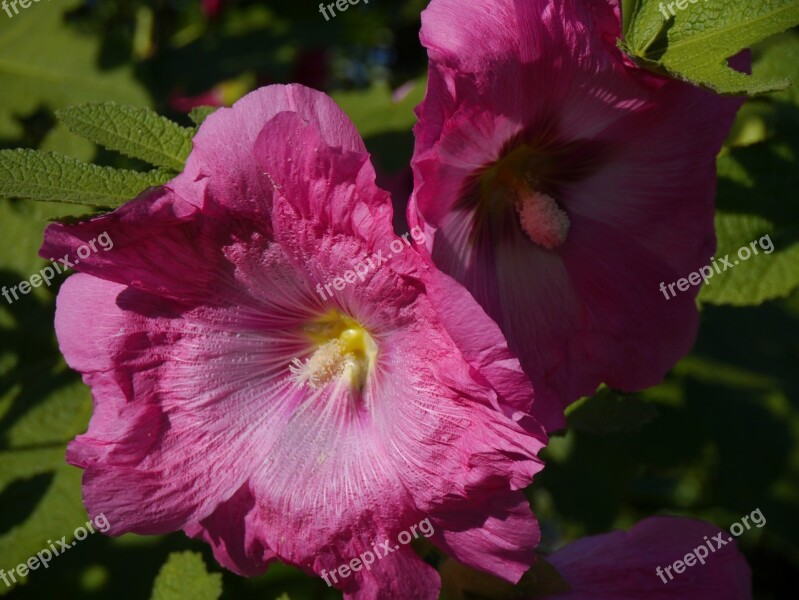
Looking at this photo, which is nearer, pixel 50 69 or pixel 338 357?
pixel 338 357

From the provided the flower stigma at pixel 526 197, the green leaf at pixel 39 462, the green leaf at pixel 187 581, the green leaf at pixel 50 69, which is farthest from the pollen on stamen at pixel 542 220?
the green leaf at pixel 50 69

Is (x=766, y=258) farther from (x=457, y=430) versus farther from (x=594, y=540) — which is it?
(x=457, y=430)

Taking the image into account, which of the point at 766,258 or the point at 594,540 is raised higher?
the point at 766,258

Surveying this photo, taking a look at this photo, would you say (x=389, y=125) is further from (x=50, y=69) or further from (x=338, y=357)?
(x=50, y=69)

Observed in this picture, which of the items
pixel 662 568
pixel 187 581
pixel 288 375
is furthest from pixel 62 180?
pixel 662 568

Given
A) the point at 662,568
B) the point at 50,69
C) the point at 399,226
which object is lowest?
the point at 662,568

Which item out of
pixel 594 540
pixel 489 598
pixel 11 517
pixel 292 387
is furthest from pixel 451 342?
pixel 11 517

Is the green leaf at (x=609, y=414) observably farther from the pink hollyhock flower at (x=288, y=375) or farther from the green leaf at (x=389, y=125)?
the green leaf at (x=389, y=125)
